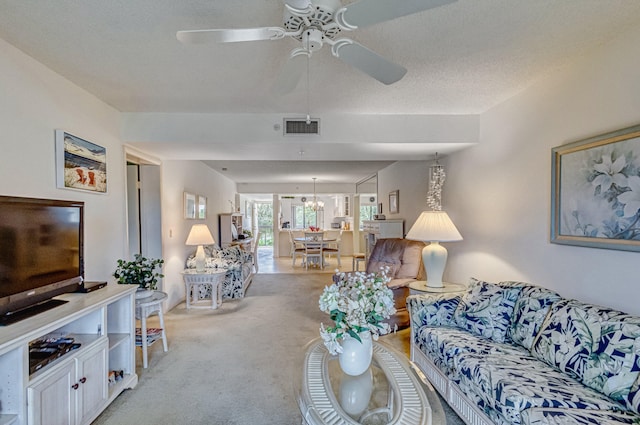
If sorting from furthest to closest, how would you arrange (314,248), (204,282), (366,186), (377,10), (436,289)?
(366,186), (314,248), (204,282), (436,289), (377,10)

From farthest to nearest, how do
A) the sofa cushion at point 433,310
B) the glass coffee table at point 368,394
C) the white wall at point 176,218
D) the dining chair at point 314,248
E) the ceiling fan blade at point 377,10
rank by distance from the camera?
the dining chair at point 314,248, the white wall at point 176,218, the sofa cushion at point 433,310, the glass coffee table at point 368,394, the ceiling fan blade at point 377,10

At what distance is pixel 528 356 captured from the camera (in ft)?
6.41

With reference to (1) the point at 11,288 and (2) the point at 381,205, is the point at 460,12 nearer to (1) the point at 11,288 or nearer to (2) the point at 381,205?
(1) the point at 11,288

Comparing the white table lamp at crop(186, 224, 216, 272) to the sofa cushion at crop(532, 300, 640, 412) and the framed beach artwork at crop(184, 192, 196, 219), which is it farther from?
the sofa cushion at crop(532, 300, 640, 412)

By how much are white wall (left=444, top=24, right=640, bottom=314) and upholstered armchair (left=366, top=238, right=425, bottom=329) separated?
452 mm

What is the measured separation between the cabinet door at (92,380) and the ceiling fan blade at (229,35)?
189 cm

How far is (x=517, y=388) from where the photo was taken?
157 centimetres

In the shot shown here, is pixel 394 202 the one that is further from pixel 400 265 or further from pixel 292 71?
pixel 292 71

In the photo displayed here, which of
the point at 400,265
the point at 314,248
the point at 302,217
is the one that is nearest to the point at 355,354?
the point at 400,265

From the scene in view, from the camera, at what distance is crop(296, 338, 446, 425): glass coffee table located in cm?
141

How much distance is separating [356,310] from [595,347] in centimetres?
128

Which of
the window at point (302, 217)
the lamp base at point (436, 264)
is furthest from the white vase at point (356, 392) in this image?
the window at point (302, 217)

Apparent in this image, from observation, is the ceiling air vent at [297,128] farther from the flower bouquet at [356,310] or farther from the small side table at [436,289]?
the flower bouquet at [356,310]

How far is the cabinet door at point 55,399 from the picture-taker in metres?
1.48
